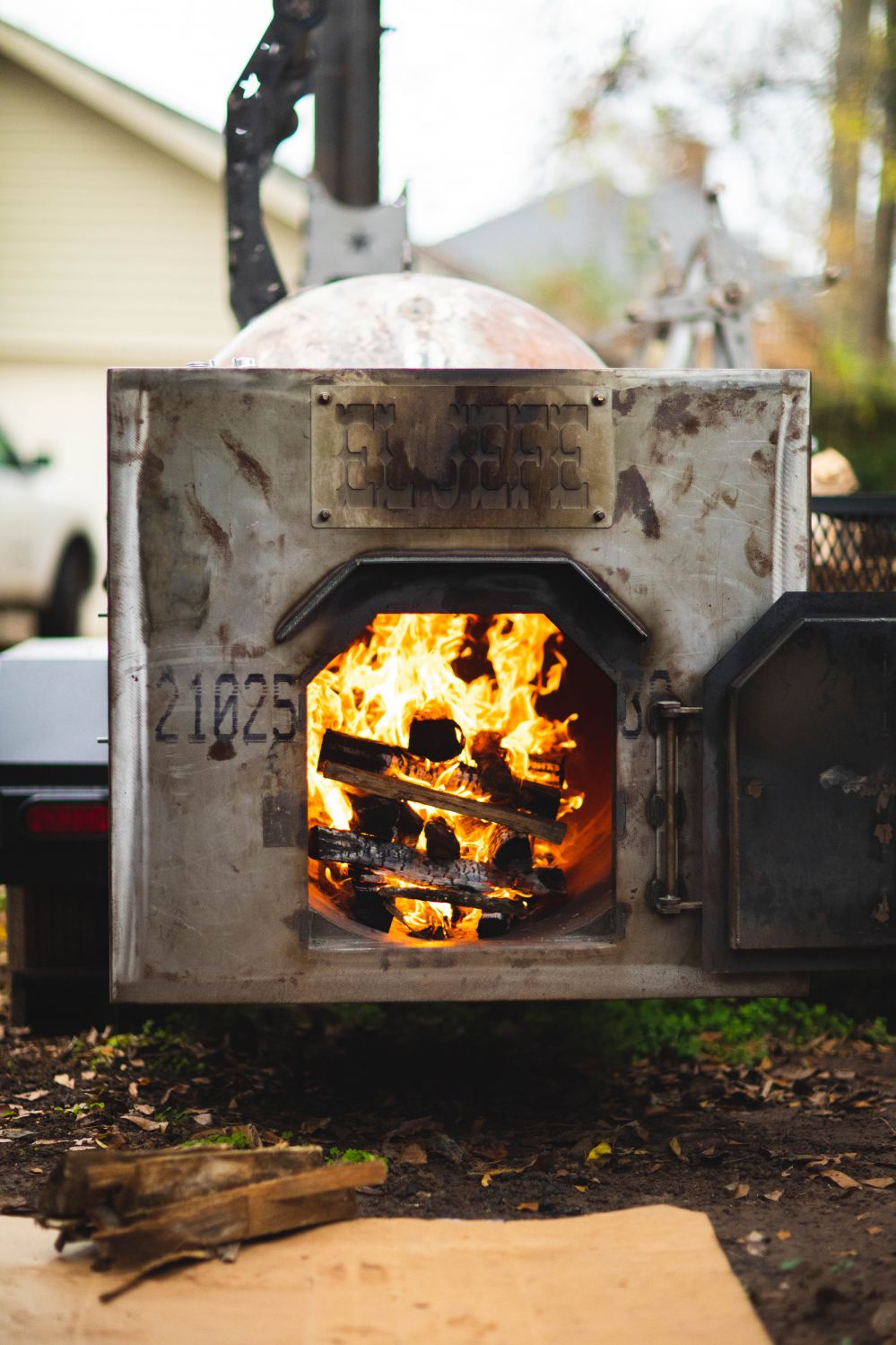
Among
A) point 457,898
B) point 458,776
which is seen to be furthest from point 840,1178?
point 458,776

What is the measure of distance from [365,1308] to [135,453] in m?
1.99

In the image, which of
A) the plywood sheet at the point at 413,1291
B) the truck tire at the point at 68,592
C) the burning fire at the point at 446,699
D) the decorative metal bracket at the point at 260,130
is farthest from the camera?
the truck tire at the point at 68,592

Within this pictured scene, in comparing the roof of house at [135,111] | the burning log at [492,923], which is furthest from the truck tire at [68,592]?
the burning log at [492,923]

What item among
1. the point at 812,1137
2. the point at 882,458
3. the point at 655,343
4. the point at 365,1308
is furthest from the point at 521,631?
the point at 882,458

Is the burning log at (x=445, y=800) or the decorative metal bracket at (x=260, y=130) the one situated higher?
the decorative metal bracket at (x=260, y=130)

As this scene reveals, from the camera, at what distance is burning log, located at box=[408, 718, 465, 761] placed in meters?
4.21

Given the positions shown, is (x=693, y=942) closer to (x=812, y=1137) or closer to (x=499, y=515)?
(x=812, y=1137)

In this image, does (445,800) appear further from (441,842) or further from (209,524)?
(209,524)

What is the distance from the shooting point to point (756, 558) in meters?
3.66

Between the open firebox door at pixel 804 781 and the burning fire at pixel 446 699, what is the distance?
2.34 ft

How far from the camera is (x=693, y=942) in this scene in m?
3.67

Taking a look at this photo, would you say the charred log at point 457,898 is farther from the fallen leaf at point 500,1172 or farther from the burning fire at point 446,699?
the fallen leaf at point 500,1172

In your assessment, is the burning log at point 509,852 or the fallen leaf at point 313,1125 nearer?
the fallen leaf at point 313,1125

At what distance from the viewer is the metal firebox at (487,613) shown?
356 cm
